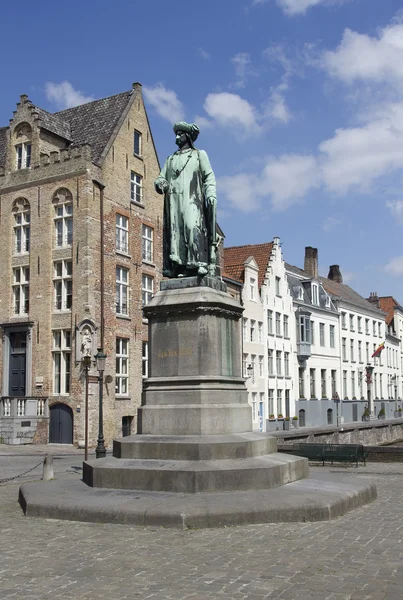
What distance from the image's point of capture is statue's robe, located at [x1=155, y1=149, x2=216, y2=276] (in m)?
12.7

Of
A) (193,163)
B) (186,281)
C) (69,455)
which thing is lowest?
(69,455)

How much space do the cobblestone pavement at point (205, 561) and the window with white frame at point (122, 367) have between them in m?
24.9

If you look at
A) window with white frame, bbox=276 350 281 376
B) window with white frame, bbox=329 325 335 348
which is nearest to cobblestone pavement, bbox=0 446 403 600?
window with white frame, bbox=276 350 281 376

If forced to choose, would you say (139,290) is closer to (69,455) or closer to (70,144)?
(70,144)

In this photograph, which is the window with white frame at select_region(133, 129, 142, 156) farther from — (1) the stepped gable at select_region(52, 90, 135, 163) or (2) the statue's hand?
(2) the statue's hand

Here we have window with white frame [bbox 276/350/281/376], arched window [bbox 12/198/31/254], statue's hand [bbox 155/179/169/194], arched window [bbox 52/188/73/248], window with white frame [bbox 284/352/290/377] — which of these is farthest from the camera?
window with white frame [bbox 284/352/290/377]

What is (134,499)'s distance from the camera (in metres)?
9.66

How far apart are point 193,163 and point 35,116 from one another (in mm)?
24860

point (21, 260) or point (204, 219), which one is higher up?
point (21, 260)

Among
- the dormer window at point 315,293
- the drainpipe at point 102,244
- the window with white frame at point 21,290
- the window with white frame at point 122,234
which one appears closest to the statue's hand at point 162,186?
the drainpipe at point 102,244

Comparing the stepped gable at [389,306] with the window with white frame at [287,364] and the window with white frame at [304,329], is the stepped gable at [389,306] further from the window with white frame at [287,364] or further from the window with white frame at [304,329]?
the window with white frame at [287,364]

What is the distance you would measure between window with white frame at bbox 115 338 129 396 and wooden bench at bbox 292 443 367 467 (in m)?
15.7

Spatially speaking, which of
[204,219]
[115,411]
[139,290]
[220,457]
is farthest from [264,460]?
[139,290]

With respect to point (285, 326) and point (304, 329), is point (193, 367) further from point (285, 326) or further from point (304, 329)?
point (304, 329)
